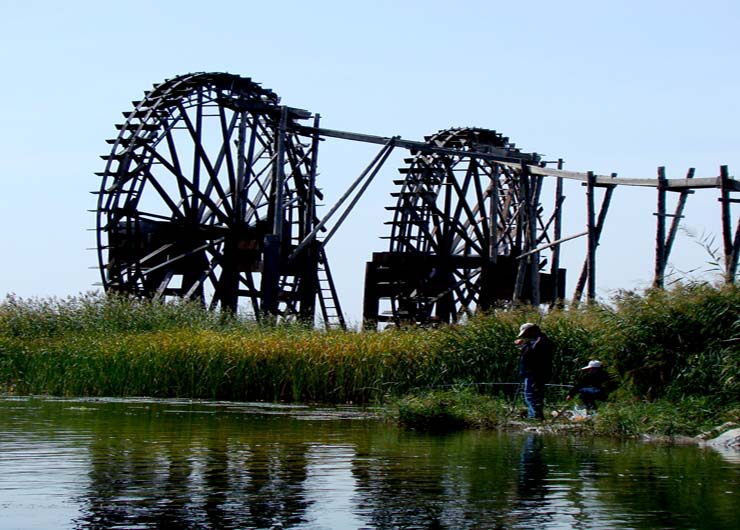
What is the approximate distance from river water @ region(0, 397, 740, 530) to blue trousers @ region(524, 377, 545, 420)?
0.98 meters

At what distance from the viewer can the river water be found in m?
11.1

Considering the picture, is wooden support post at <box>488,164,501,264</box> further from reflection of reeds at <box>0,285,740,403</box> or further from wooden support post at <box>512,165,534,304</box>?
reflection of reeds at <box>0,285,740,403</box>

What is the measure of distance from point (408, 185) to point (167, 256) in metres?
7.70

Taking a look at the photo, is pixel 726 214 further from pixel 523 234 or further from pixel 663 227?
pixel 523 234

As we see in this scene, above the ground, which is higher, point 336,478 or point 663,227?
point 663,227

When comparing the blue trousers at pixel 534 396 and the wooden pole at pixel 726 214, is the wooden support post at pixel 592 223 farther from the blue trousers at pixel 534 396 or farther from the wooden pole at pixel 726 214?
the blue trousers at pixel 534 396

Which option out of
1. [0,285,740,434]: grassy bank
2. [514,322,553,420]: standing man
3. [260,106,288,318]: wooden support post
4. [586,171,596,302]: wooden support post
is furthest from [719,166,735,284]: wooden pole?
[260,106,288,318]: wooden support post

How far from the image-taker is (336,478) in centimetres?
1364

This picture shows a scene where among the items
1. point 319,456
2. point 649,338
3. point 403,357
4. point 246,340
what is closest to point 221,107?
point 246,340

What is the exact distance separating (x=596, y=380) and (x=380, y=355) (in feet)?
15.4

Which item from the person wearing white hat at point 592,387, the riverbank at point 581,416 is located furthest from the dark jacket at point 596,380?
the riverbank at point 581,416

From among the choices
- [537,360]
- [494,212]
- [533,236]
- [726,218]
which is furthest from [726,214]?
[494,212]

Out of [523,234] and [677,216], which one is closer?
[677,216]

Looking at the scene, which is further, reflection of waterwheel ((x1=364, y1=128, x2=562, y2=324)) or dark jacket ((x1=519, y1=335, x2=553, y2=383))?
reflection of waterwheel ((x1=364, y1=128, x2=562, y2=324))
